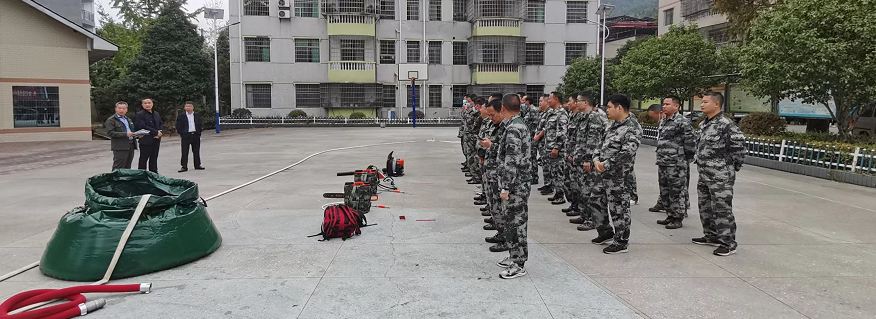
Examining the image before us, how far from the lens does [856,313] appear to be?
4129 mm

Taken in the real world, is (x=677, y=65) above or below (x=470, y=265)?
above

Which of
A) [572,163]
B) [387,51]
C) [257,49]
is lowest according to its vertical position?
[572,163]

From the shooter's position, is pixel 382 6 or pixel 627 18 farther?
pixel 627 18

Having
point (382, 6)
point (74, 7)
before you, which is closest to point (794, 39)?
point (382, 6)

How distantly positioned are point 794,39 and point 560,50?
2627 cm

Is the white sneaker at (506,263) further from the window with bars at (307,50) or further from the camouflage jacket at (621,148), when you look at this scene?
the window with bars at (307,50)

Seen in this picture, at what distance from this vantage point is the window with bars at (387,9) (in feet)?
123

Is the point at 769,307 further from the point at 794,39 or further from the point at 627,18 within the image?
the point at 627,18

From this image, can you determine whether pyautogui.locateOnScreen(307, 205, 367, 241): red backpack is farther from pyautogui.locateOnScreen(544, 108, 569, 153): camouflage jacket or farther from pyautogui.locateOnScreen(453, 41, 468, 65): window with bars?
pyautogui.locateOnScreen(453, 41, 468, 65): window with bars

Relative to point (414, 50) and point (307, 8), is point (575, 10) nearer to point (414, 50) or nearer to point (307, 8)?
point (414, 50)

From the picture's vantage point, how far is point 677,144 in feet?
23.9

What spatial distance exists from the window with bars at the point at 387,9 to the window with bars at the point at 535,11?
31.3 feet

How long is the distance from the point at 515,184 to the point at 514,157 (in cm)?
25

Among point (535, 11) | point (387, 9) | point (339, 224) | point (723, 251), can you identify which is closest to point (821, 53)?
point (723, 251)
